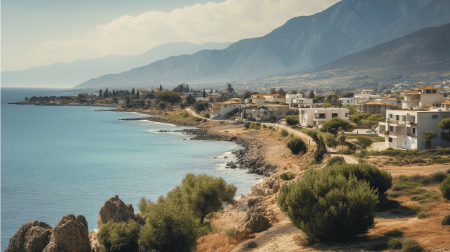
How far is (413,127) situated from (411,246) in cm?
3216

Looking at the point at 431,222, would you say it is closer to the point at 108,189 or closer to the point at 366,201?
the point at 366,201

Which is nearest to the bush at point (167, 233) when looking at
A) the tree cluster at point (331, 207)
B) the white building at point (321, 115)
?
the tree cluster at point (331, 207)

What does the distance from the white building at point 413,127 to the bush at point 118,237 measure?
114ft

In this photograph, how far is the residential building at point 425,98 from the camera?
6825cm

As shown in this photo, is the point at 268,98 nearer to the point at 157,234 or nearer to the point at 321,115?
the point at 321,115

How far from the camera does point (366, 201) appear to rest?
16156 millimetres

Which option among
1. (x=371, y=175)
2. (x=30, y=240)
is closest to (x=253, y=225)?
(x=371, y=175)

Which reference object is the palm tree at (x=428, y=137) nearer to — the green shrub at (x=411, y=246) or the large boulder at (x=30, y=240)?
the green shrub at (x=411, y=246)

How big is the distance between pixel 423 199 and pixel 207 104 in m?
108

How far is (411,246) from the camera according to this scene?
14.0 meters

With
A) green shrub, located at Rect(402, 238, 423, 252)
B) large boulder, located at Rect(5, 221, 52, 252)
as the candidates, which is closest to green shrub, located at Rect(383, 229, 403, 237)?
green shrub, located at Rect(402, 238, 423, 252)

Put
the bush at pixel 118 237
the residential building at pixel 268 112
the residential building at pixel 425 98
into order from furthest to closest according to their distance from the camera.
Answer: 1. the residential building at pixel 268 112
2. the residential building at pixel 425 98
3. the bush at pixel 118 237

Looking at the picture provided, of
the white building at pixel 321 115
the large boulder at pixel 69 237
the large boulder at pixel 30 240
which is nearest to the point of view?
the large boulder at pixel 69 237

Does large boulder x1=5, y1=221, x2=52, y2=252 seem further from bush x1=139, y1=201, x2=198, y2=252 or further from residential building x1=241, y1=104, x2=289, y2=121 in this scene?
residential building x1=241, y1=104, x2=289, y2=121
